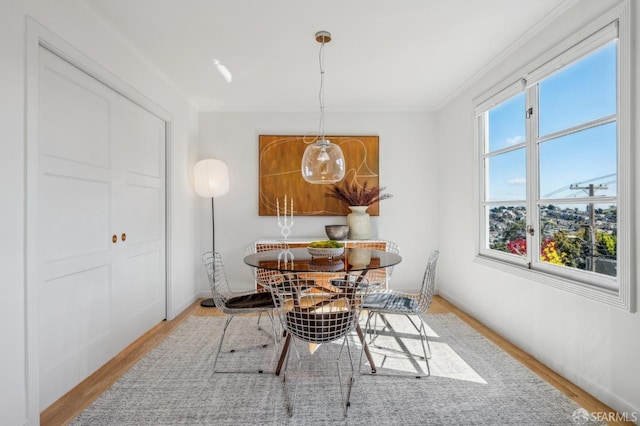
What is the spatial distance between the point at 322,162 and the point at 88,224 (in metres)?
1.80

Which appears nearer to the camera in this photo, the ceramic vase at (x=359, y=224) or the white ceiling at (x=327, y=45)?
the white ceiling at (x=327, y=45)

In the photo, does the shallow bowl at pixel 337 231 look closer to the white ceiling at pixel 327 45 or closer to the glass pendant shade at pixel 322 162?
the glass pendant shade at pixel 322 162

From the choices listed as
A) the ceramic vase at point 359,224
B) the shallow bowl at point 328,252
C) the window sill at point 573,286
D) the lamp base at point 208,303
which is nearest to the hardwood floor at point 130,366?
the lamp base at point 208,303

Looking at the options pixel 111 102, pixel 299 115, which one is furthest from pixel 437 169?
pixel 111 102

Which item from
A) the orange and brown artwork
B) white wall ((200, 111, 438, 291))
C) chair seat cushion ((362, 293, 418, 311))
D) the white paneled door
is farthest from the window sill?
the white paneled door

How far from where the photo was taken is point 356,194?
420 centimetres

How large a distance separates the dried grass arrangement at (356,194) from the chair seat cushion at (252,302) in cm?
196

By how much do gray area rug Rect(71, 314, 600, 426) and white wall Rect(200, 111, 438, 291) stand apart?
1.68m

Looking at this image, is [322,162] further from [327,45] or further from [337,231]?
[337,231]

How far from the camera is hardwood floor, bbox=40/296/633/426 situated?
1887mm

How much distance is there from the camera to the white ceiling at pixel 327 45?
222 cm

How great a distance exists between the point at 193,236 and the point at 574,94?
4040mm

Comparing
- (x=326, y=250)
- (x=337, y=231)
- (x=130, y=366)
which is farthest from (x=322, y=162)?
(x=130, y=366)

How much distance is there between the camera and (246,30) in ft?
8.16
